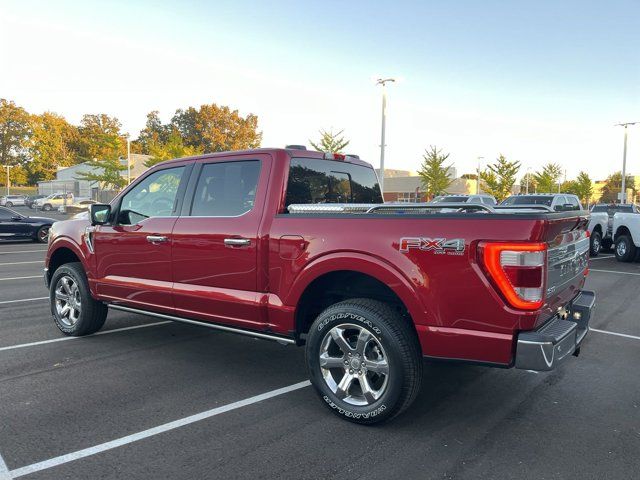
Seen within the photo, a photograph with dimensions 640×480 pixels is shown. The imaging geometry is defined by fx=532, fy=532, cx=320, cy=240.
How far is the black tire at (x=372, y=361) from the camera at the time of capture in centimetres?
351

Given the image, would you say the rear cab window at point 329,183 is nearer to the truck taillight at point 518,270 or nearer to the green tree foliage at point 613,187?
the truck taillight at point 518,270

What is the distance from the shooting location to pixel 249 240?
4.21m

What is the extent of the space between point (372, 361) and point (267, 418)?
0.88 meters

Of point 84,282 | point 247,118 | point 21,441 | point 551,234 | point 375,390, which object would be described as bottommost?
point 21,441

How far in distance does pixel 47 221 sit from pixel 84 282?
1407cm

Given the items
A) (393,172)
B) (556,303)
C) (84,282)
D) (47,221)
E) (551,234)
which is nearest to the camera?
(551,234)

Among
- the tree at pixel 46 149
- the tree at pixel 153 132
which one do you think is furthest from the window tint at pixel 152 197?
the tree at pixel 46 149

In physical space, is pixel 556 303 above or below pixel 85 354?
above

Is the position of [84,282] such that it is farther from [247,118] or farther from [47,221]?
[247,118]

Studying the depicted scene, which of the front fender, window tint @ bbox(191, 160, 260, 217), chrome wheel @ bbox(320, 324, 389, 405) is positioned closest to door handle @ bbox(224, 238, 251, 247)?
window tint @ bbox(191, 160, 260, 217)

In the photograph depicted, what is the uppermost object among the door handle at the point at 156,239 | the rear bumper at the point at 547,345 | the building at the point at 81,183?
the building at the point at 81,183

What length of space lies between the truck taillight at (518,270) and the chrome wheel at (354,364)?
3.08ft

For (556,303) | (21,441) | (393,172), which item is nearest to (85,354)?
(21,441)

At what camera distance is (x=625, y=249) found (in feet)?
46.3
